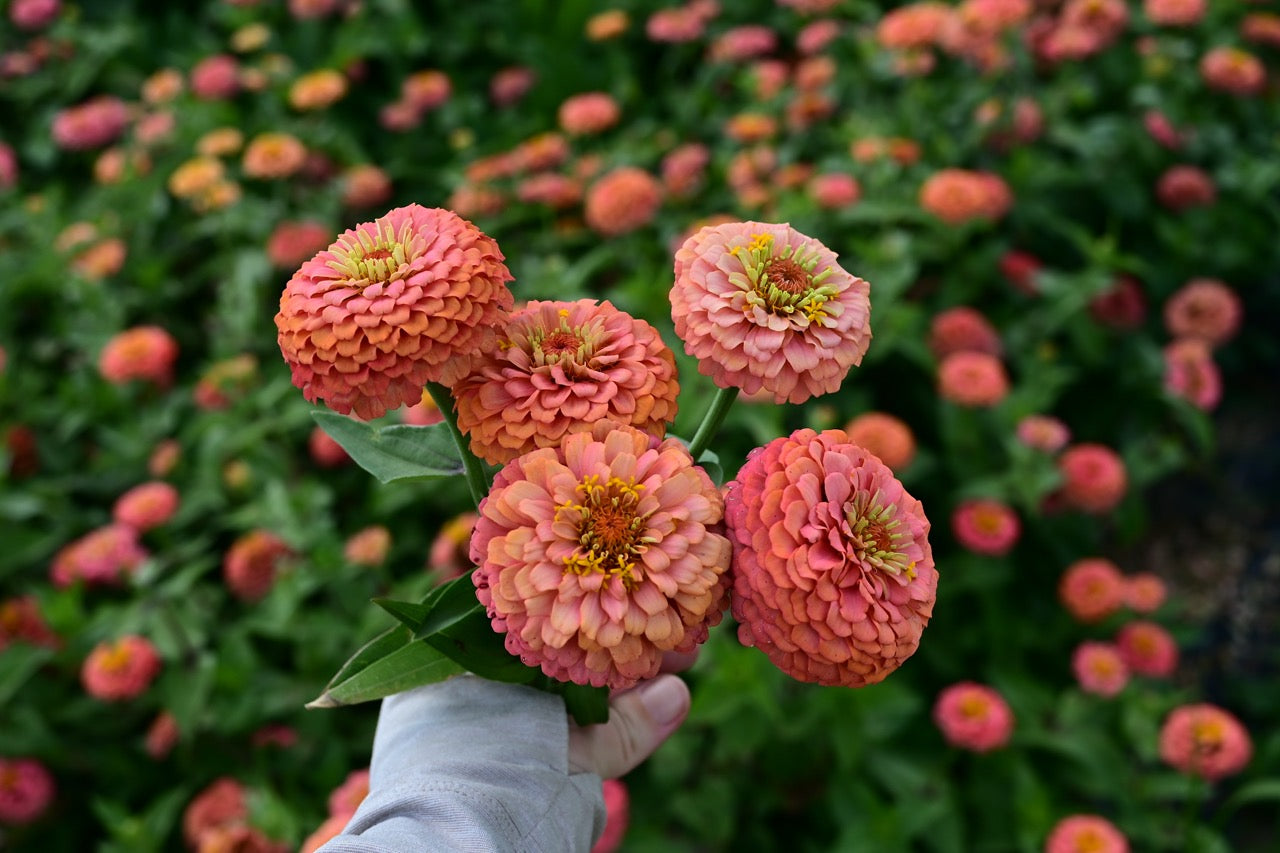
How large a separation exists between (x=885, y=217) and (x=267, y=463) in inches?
55.0

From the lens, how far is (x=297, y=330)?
593mm

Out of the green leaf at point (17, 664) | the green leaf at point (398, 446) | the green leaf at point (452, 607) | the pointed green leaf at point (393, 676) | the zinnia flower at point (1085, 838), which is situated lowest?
the zinnia flower at point (1085, 838)

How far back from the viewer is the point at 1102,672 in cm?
158

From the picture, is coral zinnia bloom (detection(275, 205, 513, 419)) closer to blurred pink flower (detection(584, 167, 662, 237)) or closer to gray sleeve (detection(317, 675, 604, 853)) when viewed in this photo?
gray sleeve (detection(317, 675, 604, 853))

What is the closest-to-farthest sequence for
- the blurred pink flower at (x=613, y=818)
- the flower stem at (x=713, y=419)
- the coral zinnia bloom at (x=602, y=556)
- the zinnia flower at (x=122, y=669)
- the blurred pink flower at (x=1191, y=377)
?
the coral zinnia bloom at (x=602, y=556) < the flower stem at (x=713, y=419) < the blurred pink flower at (x=613, y=818) < the zinnia flower at (x=122, y=669) < the blurred pink flower at (x=1191, y=377)

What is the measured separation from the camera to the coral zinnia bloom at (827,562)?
0.57 m

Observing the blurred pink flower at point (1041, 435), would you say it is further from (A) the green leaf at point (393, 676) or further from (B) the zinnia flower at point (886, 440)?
(A) the green leaf at point (393, 676)

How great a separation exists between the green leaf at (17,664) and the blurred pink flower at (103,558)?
15 cm

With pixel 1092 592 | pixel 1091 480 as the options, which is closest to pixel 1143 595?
pixel 1092 592

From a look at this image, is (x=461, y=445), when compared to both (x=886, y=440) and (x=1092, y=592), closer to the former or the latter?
(x=886, y=440)

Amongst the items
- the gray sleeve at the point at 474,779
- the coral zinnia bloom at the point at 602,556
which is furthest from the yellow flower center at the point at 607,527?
the gray sleeve at the point at 474,779

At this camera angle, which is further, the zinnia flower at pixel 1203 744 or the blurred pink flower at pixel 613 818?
the zinnia flower at pixel 1203 744

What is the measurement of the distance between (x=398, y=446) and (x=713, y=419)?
0.26 meters

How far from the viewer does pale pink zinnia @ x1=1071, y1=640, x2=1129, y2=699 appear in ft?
5.16
